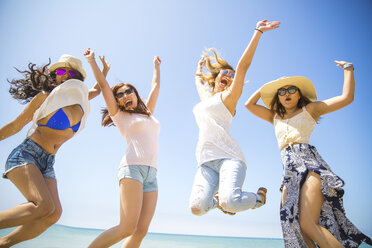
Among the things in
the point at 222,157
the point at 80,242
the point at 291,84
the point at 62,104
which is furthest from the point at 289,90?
the point at 80,242

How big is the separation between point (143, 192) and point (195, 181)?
0.81 metres

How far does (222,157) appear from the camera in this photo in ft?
12.7

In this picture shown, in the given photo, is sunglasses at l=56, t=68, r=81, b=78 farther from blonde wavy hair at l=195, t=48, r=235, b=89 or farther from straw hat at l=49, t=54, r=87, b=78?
blonde wavy hair at l=195, t=48, r=235, b=89

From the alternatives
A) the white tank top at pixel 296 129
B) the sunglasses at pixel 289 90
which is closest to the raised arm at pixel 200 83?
the sunglasses at pixel 289 90

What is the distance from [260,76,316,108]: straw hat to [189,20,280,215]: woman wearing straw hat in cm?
66

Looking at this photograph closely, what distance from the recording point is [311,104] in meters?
4.15

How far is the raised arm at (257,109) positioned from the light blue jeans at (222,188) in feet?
3.47

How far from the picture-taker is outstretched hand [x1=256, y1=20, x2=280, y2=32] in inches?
157

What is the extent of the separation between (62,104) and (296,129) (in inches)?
135

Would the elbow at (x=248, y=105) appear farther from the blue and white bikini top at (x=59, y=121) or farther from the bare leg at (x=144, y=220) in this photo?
the blue and white bikini top at (x=59, y=121)

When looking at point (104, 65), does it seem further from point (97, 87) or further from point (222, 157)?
point (222, 157)

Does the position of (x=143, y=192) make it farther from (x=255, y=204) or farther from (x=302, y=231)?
(x=302, y=231)

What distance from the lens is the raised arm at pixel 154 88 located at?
187 inches

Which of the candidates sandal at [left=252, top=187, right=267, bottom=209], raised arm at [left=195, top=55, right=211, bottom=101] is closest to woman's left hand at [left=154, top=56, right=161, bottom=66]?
raised arm at [left=195, top=55, right=211, bottom=101]
